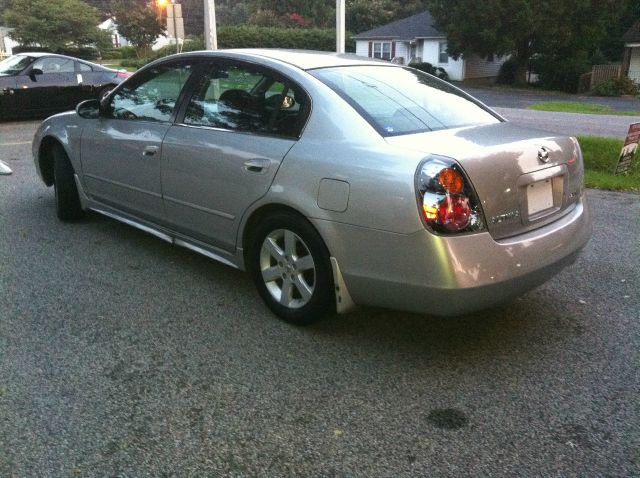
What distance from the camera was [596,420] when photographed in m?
2.70

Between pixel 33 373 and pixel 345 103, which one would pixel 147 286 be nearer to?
pixel 33 373

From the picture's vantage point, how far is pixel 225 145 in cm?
382

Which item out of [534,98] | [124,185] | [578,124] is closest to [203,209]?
[124,185]

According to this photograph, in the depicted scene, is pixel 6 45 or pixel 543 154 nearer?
pixel 543 154

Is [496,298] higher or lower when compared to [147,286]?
higher

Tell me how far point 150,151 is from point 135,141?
235mm

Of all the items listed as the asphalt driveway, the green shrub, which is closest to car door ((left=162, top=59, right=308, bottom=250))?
the asphalt driveway

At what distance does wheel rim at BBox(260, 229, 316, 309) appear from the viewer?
3486 millimetres

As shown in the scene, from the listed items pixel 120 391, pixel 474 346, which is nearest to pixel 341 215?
pixel 474 346

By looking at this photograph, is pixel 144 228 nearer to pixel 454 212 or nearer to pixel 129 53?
pixel 454 212

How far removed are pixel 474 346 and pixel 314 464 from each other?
1365 mm

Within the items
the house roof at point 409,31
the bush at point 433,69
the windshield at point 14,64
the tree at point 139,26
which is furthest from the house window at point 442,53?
the windshield at point 14,64

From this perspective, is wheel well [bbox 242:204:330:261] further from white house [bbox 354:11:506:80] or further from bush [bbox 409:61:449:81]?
bush [bbox 409:61:449:81]

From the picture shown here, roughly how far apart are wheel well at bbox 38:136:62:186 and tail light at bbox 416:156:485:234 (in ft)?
13.3
